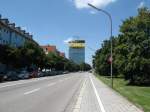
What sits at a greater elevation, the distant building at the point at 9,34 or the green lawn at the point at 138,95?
the distant building at the point at 9,34

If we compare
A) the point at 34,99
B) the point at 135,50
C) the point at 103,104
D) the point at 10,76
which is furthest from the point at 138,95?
the point at 10,76

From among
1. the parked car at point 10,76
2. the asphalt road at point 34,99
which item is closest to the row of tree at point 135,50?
the asphalt road at point 34,99

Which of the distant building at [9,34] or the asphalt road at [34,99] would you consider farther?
the distant building at [9,34]

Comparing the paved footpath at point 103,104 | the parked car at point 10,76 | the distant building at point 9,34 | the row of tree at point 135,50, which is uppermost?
the distant building at point 9,34

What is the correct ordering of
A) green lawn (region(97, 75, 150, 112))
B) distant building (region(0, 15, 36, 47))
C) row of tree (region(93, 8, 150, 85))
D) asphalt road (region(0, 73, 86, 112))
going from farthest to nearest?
distant building (region(0, 15, 36, 47)), row of tree (region(93, 8, 150, 85)), green lawn (region(97, 75, 150, 112)), asphalt road (region(0, 73, 86, 112))

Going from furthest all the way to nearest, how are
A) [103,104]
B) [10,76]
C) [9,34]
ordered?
[9,34], [10,76], [103,104]

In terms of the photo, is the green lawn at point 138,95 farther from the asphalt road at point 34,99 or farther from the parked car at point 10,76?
the parked car at point 10,76

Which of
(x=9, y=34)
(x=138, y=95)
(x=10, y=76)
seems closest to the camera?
(x=138, y=95)

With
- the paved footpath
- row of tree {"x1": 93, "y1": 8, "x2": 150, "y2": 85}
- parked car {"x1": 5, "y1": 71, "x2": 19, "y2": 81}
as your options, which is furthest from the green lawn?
parked car {"x1": 5, "y1": 71, "x2": 19, "y2": 81}

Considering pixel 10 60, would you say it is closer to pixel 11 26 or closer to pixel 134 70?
pixel 11 26

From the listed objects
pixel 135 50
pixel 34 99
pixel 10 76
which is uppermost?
pixel 135 50

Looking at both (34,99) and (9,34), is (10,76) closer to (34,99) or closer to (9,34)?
(9,34)

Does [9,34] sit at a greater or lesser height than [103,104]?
greater

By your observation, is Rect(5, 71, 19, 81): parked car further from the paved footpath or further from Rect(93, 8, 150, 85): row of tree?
the paved footpath
